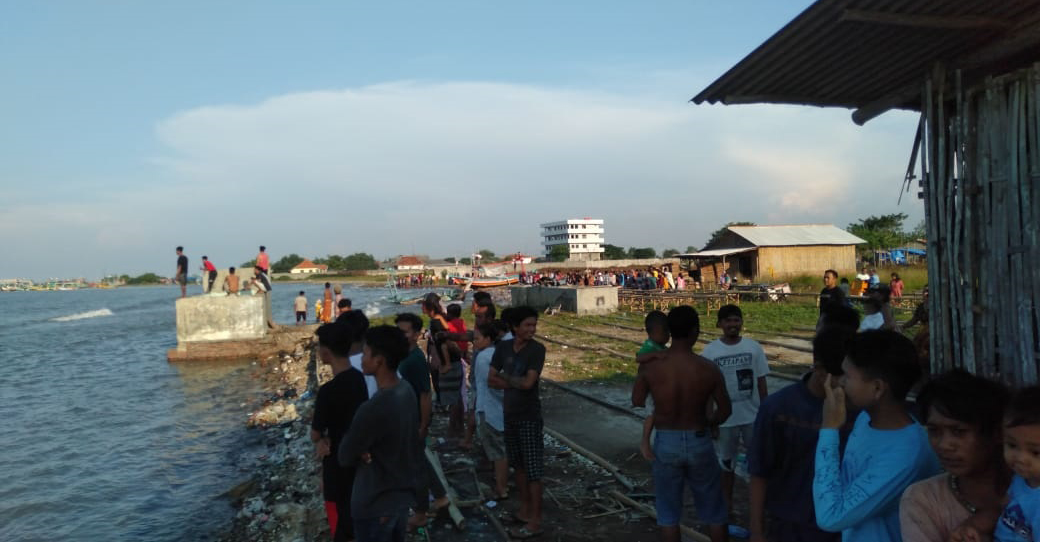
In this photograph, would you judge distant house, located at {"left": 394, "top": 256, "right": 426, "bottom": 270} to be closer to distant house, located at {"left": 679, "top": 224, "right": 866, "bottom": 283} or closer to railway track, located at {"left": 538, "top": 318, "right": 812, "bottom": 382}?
distant house, located at {"left": 679, "top": 224, "right": 866, "bottom": 283}

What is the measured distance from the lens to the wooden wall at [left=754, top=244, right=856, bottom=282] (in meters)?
30.0

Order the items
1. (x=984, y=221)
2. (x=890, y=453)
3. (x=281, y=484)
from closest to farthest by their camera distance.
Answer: (x=890, y=453) < (x=984, y=221) < (x=281, y=484)

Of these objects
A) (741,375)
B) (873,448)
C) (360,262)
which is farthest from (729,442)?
(360,262)

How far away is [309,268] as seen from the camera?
157 metres

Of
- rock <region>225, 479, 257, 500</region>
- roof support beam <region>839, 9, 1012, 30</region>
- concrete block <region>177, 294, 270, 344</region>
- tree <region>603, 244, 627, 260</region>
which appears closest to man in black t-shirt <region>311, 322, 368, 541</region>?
roof support beam <region>839, 9, 1012, 30</region>

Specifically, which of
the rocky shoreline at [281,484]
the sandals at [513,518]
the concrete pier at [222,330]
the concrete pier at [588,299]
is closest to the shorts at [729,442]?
the sandals at [513,518]

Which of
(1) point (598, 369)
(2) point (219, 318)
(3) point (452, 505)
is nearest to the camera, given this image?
(3) point (452, 505)

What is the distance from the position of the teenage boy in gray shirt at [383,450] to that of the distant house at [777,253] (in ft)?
90.0

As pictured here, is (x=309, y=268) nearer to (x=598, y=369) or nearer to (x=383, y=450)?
(x=598, y=369)

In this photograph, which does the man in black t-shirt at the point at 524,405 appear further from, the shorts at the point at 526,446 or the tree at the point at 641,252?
the tree at the point at 641,252

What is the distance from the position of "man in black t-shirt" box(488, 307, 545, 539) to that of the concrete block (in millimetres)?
20181

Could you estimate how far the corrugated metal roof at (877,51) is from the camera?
14.9 ft

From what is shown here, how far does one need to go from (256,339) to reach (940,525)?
23626 mm

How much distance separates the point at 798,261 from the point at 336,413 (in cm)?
2981
